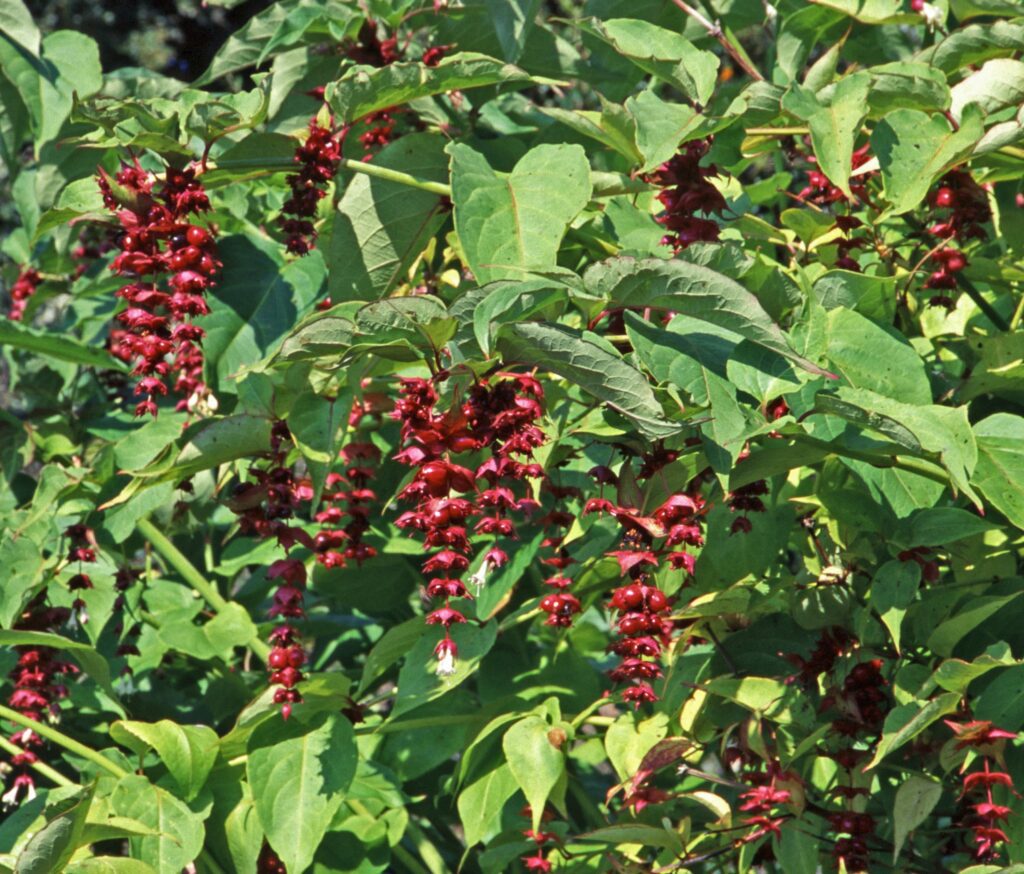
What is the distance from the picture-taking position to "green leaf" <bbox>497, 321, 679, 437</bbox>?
1107mm

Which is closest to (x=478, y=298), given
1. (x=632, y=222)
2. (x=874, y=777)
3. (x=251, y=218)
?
(x=632, y=222)

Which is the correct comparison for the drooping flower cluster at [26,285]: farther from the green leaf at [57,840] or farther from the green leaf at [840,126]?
the green leaf at [840,126]

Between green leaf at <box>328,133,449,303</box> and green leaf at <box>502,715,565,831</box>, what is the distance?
1.97 ft

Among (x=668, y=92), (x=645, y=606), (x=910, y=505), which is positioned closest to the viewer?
(x=645, y=606)

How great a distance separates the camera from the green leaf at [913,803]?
1.33 metres

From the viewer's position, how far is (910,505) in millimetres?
1386

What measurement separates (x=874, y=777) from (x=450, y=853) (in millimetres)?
920

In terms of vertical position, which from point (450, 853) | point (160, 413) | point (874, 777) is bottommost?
point (450, 853)

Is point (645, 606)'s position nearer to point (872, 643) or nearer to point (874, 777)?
point (872, 643)

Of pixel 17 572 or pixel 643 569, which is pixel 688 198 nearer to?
pixel 643 569

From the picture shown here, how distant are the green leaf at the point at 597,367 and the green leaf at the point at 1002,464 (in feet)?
1.41

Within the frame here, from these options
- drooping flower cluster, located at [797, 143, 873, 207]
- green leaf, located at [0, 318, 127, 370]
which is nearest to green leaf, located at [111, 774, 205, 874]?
green leaf, located at [0, 318, 127, 370]

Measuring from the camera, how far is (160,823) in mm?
1655

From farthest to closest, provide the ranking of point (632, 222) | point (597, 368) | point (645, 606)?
point (632, 222) → point (645, 606) → point (597, 368)
